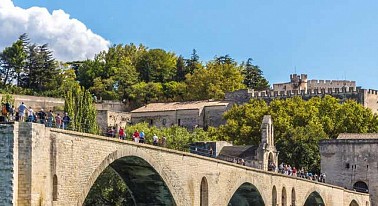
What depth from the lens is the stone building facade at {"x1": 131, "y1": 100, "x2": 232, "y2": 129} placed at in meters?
104

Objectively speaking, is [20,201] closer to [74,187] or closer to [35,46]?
[74,187]

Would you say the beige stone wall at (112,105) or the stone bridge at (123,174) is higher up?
the beige stone wall at (112,105)

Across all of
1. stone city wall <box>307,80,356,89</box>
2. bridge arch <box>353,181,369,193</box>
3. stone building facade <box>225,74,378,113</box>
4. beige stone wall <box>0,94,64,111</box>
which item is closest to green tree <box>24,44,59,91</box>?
beige stone wall <box>0,94,64,111</box>

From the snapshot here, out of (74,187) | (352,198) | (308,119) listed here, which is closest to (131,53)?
(308,119)

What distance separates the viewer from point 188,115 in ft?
343

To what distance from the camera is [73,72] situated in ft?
421

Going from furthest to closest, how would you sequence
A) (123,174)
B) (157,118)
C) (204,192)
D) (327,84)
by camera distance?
(327,84), (157,118), (204,192), (123,174)

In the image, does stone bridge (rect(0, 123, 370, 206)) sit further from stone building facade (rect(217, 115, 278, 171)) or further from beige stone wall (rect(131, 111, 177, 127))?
beige stone wall (rect(131, 111, 177, 127))

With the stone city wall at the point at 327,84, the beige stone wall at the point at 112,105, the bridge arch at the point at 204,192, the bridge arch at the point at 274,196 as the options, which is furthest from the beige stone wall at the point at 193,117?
the bridge arch at the point at 204,192

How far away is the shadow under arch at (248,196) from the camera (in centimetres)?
5621

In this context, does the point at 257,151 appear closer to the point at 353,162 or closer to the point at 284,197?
the point at 284,197

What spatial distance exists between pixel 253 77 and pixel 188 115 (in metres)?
29.5

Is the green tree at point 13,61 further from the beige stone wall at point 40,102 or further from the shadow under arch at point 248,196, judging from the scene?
the shadow under arch at point 248,196

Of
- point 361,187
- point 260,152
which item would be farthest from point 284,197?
point 361,187
